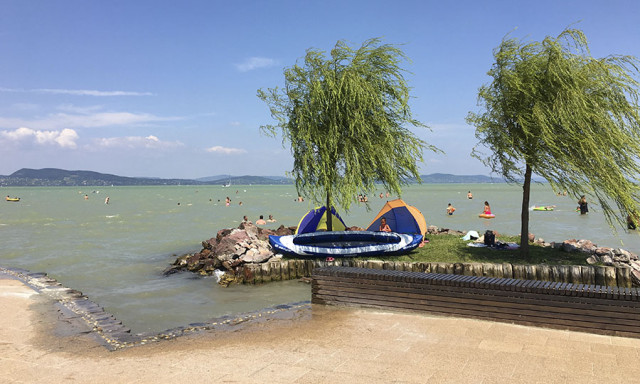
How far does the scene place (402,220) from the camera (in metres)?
23.7

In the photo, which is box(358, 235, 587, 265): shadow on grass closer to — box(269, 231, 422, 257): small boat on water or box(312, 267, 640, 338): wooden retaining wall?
box(269, 231, 422, 257): small boat on water

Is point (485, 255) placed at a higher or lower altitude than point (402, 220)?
lower

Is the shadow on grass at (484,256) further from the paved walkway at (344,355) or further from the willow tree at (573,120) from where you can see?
the paved walkway at (344,355)

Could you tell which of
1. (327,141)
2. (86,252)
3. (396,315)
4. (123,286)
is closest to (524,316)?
(396,315)

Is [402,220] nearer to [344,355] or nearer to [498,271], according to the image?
[498,271]

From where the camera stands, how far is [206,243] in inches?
888

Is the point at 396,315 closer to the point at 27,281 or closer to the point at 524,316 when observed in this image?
the point at 524,316

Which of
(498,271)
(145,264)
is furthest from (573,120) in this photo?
(145,264)

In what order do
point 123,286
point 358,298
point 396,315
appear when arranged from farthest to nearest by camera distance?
point 123,286 < point 358,298 < point 396,315

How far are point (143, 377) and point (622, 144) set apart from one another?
14453 millimetres

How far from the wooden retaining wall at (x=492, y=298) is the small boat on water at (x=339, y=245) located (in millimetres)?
7256

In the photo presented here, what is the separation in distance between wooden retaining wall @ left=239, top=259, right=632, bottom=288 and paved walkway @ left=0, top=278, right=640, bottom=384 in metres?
5.42

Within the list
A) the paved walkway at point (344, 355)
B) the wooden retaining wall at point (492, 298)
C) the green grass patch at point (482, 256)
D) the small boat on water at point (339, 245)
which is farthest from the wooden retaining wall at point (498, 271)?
the paved walkway at point (344, 355)

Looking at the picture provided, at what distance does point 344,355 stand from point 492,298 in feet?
10.9
